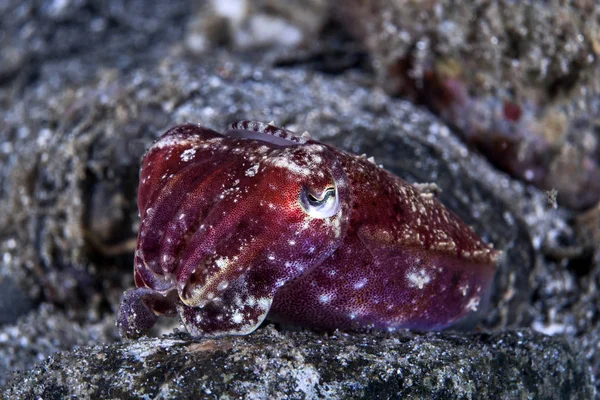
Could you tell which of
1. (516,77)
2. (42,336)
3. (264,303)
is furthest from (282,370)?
(516,77)

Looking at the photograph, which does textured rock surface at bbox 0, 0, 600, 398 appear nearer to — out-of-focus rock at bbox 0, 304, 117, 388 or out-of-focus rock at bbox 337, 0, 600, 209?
out-of-focus rock at bbox 0, 304, 117, 388

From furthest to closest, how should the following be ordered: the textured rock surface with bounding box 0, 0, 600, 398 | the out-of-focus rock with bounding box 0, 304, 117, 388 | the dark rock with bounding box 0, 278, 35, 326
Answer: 1. the dark rock with bounding box 0, 278, 35, 326
2. the textured rock surface with bounding box 0, 0, 600, 398
3. the out-of-focus rock with bounding box 0, 304, 117, 388

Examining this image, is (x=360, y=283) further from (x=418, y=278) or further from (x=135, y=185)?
(x=135, y=185)

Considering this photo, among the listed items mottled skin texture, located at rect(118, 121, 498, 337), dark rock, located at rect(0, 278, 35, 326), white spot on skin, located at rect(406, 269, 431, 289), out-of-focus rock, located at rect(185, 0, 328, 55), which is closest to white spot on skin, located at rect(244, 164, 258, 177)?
mottled skin texture, located at rect(118, 121, 498, 337)

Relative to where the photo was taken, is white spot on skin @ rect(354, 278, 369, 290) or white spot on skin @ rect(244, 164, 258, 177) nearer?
white spot on skin @ rect(244, 164, 258, 177)

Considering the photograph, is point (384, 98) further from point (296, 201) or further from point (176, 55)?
point (176, 55)

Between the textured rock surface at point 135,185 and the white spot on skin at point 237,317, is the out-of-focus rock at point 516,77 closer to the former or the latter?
the textured rock surface at point 135,185

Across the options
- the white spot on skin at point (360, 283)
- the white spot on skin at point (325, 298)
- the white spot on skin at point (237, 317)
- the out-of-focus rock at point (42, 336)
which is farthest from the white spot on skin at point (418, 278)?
the out-of-focus rock at point (42, 336)

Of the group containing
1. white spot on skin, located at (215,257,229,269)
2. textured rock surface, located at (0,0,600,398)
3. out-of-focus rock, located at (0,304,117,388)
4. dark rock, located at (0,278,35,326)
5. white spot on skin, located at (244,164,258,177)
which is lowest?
dark rock, located at (0,278,35,326)
